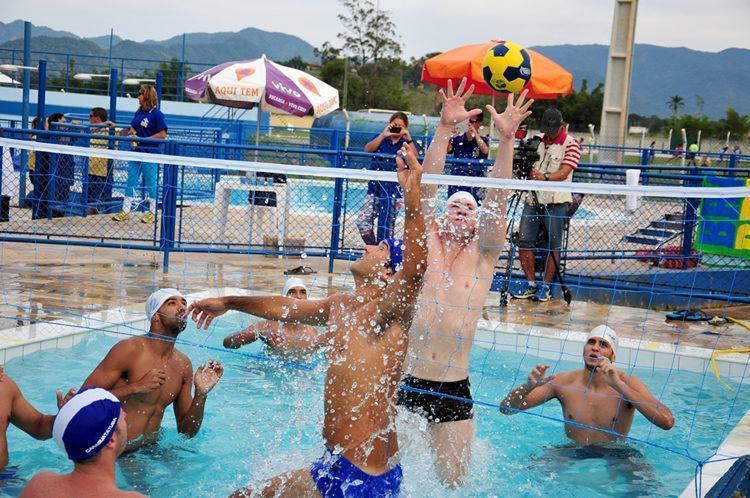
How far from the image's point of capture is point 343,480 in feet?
12.6

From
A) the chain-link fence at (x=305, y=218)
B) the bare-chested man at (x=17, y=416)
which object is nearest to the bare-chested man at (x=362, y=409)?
the bare-chested man at (x=17, y=416)

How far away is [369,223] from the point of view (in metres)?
10.7

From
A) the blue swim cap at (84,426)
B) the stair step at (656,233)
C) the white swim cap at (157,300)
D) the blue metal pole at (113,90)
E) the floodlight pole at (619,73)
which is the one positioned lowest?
the blue swim cap at (84,426)

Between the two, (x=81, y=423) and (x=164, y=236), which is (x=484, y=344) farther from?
(x=81, y=423)

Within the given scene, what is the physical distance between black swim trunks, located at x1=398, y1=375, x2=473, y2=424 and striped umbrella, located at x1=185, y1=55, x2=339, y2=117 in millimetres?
11187

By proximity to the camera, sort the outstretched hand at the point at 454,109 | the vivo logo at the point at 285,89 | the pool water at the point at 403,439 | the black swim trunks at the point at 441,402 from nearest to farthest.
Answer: the black swim trunks at the point at 441,402, the outstretched hand at the point at 454,109, the pool water at the point at 403,439, the vivo logo at the point at 285,89

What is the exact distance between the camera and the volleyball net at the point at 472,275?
22.7 ft

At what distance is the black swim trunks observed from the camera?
16.0ft

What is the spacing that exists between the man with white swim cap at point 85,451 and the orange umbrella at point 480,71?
9223 millimetres

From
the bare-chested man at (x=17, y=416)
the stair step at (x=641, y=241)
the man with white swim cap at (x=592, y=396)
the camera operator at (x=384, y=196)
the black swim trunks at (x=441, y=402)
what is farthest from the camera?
the stair step at (x=641, y=241)

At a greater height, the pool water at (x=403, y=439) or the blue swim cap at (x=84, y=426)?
the blue swim cap at (x=84, y=426)

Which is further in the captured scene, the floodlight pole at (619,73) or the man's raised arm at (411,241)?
the floodlight pole at (619,73)

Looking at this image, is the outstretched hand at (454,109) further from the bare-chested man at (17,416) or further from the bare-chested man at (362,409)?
the bare-chested man at (17,416)

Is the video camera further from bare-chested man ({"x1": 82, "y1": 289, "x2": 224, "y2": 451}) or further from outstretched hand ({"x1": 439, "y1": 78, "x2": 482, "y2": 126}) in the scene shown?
bare-chested man ({"x1": 82, "y1": 289, "x2": 224, "y2": 451})
